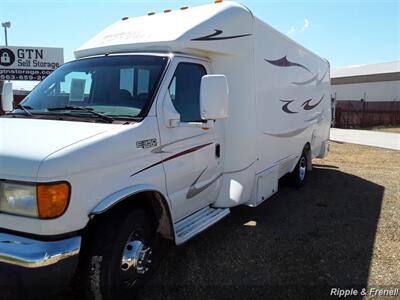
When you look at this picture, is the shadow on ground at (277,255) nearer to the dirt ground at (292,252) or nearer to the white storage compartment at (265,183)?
the dirt ground at (292,252)

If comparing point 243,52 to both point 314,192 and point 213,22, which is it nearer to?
point 213,22

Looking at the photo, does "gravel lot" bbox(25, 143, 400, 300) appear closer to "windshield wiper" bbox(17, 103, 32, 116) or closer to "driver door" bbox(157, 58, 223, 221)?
"driver door" bbox(157, 58, 223, 221)

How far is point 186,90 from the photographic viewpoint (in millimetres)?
4352

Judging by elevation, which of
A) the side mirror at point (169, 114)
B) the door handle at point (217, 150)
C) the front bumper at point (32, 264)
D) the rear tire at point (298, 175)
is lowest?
the rear tire at point (298, 175)

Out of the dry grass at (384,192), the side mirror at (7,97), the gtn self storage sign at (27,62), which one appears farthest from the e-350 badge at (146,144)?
the gtn self storage sign at (27,62)

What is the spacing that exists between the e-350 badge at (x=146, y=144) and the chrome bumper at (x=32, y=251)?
102 cm

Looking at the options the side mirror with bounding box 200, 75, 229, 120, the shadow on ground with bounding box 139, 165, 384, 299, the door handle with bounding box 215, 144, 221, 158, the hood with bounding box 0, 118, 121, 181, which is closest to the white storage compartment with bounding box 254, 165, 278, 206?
the shadow on ground with bounding box 139, 165, 384, 299

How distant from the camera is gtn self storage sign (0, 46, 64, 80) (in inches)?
873

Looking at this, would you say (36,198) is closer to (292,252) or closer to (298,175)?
(292,252)

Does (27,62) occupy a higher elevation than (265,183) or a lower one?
higher

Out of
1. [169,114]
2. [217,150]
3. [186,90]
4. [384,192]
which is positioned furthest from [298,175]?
[169,114]

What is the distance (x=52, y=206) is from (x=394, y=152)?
1433cm

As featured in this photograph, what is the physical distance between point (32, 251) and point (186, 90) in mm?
2305

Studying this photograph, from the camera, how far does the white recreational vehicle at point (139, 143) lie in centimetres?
286
